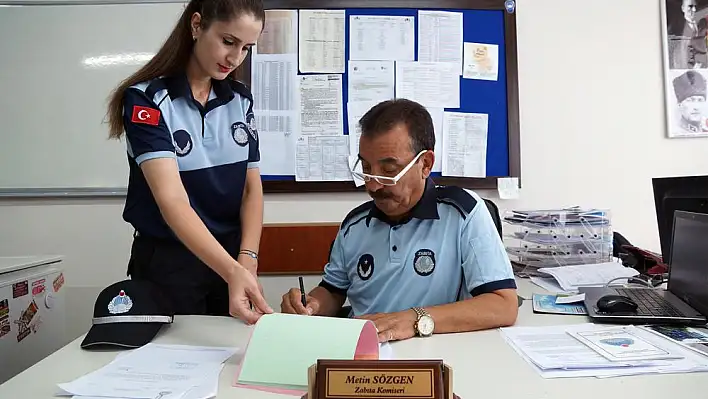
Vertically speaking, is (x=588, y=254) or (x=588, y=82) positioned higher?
(x=588, y=82)

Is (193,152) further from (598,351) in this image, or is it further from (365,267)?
(598,351)

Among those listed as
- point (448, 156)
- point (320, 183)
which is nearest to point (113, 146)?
point (320, 183)

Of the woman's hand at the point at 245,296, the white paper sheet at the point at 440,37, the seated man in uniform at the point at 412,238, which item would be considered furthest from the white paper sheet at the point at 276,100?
the woman's hand at the point at 245,296

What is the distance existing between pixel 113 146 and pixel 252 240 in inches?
53.0

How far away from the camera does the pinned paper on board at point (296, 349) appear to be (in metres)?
0.92

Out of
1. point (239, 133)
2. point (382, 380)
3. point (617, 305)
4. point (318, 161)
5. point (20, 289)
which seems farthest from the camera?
point (318, 161)

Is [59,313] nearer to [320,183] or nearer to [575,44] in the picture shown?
[320,183]

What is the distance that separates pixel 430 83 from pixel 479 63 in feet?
0.78

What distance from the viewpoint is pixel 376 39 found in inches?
102

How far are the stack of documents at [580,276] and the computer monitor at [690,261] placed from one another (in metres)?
0.24

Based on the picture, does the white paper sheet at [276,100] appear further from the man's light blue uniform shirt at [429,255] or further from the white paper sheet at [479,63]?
the man's light blue uniform shirt at [429,255]

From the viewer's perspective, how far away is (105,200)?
2.55 metres

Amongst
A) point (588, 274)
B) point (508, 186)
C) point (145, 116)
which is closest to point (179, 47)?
point (145, 116)

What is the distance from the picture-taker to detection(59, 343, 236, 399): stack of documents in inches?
34.8
